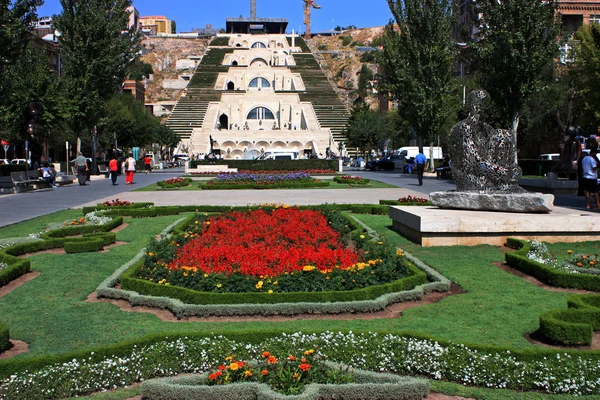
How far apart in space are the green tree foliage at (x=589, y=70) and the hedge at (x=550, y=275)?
73.6ft

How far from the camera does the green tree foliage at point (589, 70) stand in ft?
93.9

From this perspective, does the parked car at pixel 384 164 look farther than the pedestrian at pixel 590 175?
Yes

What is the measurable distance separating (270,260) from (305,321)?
195 centimetres

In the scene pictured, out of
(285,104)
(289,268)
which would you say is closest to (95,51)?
(289,268)

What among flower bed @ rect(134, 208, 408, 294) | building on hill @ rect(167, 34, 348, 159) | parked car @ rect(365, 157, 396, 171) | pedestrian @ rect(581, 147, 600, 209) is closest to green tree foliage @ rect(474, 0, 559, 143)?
pedestrian @ rect(581, 147, 600, 209)

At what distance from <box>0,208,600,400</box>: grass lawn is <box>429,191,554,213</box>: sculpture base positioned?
187cm

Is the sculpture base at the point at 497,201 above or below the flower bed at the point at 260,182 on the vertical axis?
above

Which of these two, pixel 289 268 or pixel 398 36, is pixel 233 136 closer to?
pixel 398 36

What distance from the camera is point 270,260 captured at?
26.5 ft

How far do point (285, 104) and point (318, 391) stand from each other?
7749cm

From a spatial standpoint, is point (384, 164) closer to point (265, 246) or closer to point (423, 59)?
point (423, 59)

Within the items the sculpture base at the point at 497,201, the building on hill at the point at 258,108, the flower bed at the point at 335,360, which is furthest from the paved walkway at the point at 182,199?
the building on hill at the point at 258,108

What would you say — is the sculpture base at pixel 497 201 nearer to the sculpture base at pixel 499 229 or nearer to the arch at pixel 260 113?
the sculpture base at pixel 499 229

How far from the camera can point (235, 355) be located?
4867 millimetres
